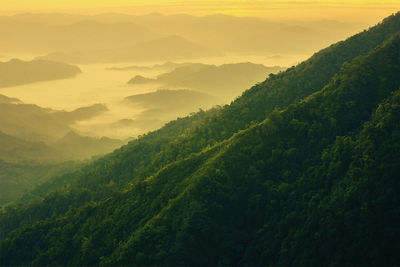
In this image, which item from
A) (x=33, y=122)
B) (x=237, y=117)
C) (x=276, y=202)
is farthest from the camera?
(x=33, y=122)


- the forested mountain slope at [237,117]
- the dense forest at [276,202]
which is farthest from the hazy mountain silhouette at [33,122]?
the dense forest at [276,202]

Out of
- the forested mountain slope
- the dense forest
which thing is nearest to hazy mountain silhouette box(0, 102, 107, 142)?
the forested mountain slope

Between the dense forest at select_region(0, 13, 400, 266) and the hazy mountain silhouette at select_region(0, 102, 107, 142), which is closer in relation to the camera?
the dense forest at select_region(0, 13, 400, 266)

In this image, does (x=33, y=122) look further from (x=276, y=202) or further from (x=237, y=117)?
(x=276, y=202)

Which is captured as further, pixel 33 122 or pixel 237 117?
pixel 33 122

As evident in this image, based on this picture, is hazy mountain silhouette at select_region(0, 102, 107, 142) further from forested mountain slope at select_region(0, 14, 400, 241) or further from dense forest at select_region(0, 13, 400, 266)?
dense forest at select_region(0, 13, 400, 266)

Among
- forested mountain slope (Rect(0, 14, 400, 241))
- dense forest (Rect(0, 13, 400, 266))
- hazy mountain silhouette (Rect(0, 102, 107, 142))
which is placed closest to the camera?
dense forest (Rect(0, 13, 400, 266))

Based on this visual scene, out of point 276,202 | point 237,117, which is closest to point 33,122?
point 237,117

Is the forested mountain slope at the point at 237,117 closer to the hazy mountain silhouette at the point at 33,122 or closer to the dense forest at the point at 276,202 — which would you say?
the dense forest at the point at 276,202
